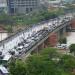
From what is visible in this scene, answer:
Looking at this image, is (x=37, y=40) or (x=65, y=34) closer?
(x=37, y=40)

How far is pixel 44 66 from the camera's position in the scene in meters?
17.8

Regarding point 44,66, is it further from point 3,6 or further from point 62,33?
point 3,6

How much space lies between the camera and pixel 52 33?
1233 inches

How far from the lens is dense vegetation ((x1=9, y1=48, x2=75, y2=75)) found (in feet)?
55.2

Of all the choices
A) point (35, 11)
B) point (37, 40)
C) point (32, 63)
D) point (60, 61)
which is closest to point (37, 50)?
point (37, 40)

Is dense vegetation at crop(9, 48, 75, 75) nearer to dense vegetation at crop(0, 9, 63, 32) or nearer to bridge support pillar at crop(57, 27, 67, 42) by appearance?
bridge support pillar at crop(57, 27, 67, 42)

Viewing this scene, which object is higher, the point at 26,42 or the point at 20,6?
the point at 26,42

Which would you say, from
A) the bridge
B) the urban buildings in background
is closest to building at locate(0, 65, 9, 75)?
the bridge

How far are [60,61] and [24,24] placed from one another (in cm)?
2003

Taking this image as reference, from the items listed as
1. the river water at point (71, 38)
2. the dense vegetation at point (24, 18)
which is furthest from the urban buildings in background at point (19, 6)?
the river water at point (71, 38)

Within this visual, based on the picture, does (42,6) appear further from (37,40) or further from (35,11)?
(37,40)

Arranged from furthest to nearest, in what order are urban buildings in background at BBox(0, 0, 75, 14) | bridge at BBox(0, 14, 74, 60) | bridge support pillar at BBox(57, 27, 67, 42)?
urban buildings in background at BBox(0, 0, 75, 14) → bridge support pillar at BBox(57, 27, 67, 42) → bridge at BBox(0, 14, 74, 60)

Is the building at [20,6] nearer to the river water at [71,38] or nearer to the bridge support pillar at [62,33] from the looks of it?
A: the bridge support pillar at [62,33]

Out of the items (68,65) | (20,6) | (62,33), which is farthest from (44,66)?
(20,6)
